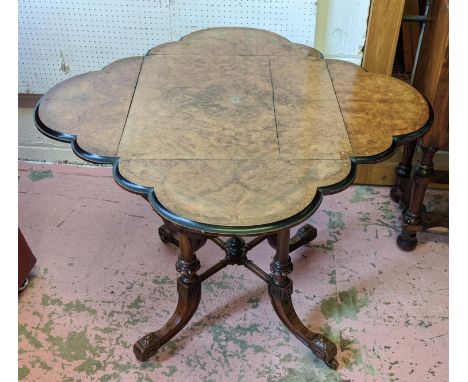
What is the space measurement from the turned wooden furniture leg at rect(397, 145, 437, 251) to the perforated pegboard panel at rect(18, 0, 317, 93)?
74 cm

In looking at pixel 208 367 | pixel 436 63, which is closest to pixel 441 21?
pixel 436 63

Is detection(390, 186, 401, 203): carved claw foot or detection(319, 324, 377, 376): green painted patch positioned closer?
detection(319, 324, 377, 376): green painted patch

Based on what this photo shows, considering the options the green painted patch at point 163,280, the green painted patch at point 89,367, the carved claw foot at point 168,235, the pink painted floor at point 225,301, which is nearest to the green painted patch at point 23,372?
the pink painted floor at point 225,301

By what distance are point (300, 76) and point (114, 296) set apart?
45.9 inches

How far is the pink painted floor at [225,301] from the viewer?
81.7 inches

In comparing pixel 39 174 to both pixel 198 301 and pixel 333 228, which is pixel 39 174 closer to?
pixel 198 301

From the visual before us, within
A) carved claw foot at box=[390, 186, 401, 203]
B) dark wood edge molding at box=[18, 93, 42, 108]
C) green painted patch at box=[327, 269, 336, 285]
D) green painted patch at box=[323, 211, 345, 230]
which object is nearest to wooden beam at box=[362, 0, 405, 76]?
carved claw foot at box=[390, 186, 401, 203]

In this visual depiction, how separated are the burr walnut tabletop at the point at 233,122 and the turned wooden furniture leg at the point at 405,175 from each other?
0.69 m

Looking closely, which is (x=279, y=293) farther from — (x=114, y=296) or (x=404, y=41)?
(x=404, y=41)

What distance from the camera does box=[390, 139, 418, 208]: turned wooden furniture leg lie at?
8.63 feet

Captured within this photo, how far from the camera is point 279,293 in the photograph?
2.04 m

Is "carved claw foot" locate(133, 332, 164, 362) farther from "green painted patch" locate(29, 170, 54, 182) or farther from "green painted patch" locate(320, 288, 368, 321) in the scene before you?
"green painted patch" locate(29, 170, 54, 182)

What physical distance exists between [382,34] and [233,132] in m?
1.06

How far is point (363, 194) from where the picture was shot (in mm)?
2840
